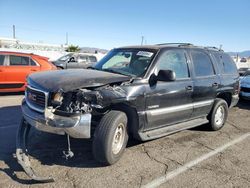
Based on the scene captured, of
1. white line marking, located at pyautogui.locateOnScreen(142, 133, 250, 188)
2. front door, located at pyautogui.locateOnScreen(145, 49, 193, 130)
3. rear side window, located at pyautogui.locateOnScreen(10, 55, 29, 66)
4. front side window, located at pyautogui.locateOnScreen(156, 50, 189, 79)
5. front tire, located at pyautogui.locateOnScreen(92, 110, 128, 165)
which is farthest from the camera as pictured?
rear side window, located at pyautogui.locateOnScreen(10, 55, 29, 66)

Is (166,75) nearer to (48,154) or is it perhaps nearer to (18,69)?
(48,154)

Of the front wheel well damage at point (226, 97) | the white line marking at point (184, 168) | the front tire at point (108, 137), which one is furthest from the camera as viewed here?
the front wheel well damage at point (226, 97)

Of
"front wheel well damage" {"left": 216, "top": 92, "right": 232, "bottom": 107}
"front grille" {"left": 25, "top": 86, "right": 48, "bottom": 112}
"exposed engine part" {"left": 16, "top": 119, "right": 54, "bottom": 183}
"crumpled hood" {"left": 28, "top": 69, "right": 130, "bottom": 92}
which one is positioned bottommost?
"exposed engine part" {"left": 16, "top": 119, "right": 54, "bottom": 183}

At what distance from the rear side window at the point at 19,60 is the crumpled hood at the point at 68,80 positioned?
629 cm

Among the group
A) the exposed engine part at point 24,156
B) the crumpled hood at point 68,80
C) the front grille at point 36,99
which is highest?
the crumpled hood at point 68,80

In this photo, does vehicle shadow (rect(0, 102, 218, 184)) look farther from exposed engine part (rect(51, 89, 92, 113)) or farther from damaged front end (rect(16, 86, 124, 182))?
exposed engine part (rect(51, 89, 92, 113))

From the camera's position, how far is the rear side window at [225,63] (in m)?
6.80

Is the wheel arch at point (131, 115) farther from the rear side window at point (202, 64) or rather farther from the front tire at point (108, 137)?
the rear side window at point (202, 64)

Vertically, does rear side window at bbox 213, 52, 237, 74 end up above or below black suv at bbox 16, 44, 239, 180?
above

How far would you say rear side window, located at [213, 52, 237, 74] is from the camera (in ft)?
22.3

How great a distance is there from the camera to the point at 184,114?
5.56 m

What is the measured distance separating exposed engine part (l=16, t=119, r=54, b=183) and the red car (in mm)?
5872

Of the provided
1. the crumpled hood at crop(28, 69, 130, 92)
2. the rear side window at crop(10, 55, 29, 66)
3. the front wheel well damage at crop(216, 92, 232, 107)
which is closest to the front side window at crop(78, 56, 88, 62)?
the rear side window at crop(10, 55, 29, 66)

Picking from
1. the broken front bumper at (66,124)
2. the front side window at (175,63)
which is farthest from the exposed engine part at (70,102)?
the front side window at (175,63)
